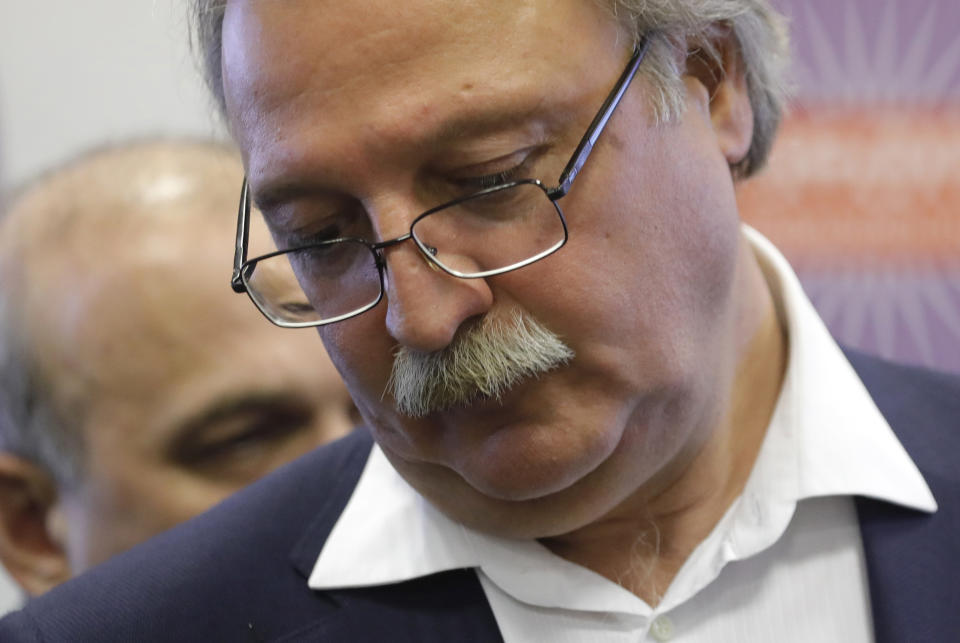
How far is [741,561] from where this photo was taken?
1.28 m

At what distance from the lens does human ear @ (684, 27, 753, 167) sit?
1.25 meters

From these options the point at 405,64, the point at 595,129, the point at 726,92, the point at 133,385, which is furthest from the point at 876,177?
the point at 405,64

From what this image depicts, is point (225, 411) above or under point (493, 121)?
under

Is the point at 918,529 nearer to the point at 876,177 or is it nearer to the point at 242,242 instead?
the point at 242,242

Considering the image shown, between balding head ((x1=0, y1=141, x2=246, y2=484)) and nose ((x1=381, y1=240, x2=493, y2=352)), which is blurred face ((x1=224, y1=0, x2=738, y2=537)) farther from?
balding head ((x1=0, y1=141, x2=246, y2=484))

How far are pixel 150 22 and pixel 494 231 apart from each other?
2.23 metres

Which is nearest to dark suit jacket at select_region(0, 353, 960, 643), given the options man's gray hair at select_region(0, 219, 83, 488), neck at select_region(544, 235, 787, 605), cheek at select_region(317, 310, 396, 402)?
neck at select_region(544, 235, 787, 605)

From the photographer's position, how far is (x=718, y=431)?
1311 millimetres

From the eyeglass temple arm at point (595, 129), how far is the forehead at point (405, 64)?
0.03 m

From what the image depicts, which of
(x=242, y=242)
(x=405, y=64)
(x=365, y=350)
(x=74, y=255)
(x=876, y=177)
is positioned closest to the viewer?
(x=405, y=64)

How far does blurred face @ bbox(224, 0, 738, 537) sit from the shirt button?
0.50 feet

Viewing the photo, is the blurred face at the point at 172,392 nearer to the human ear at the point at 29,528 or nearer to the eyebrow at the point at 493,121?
the human ear at the point at 29,528

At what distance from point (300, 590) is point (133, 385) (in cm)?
74

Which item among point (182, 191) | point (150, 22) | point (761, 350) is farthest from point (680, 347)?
point (150, 22)
